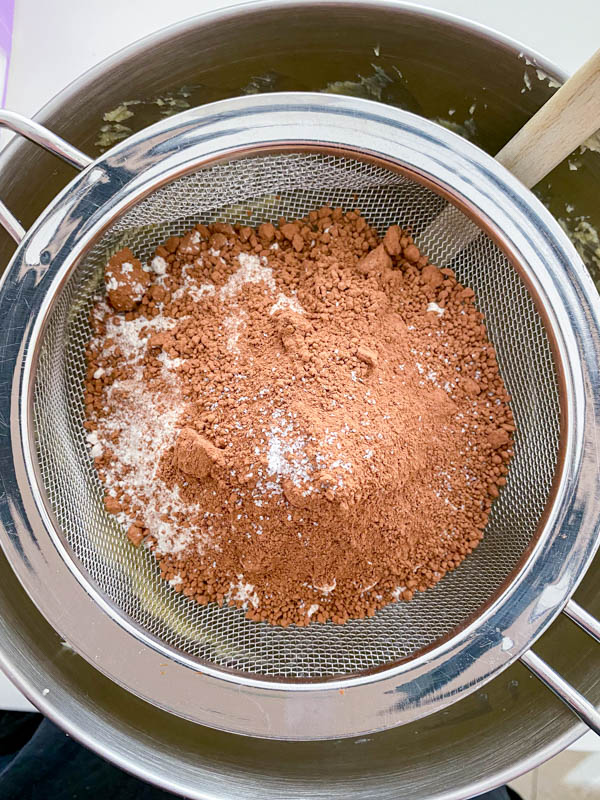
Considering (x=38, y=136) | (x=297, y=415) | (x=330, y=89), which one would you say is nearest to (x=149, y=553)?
(x=297, y=415)

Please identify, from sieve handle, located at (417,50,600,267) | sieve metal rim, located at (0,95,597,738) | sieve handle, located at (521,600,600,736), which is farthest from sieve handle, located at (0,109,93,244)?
sieve handle, located at (521,600,600,736)

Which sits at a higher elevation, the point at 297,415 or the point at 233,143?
the point at 233,143

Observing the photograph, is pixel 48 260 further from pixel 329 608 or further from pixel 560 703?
pixel 560 703

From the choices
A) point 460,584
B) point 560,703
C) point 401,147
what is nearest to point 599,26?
point 401,147

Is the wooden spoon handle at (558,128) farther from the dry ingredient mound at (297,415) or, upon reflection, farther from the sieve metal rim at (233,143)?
the dry ingredient mound at (297,415)

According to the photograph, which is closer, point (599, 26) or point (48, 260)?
point (48, 260)

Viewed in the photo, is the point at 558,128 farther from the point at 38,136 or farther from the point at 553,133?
the point at 38,136
